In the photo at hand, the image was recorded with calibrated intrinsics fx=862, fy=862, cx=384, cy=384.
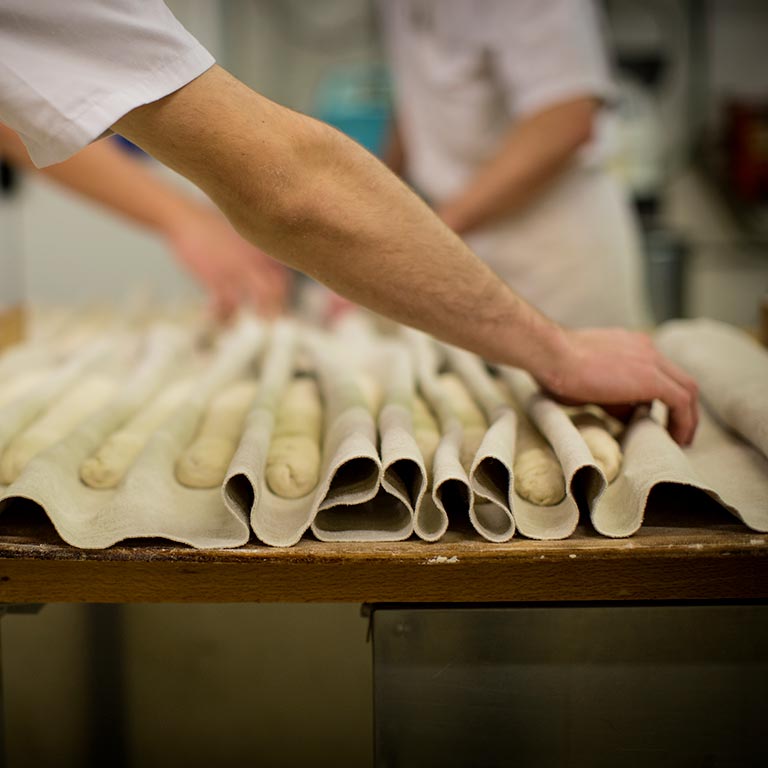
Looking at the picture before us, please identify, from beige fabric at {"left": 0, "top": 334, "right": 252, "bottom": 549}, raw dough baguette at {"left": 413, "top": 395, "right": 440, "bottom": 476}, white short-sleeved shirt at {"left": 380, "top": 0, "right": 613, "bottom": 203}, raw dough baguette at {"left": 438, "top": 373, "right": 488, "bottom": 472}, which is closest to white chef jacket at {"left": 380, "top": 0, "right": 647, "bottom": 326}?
white short-sleeved shirt at {"left": 380, "top": 0, "right": 613, "bottom": 203}

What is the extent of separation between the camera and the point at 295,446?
917 millimetres

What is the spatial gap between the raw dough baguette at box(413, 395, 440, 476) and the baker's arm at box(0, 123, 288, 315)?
2.60 ft

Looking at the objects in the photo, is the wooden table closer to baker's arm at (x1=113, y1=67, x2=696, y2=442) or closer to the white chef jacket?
baker's arm at (x1=113, y1=67, x2=696, y2=442)

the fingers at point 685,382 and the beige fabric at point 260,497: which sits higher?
the fingers at point 685,382

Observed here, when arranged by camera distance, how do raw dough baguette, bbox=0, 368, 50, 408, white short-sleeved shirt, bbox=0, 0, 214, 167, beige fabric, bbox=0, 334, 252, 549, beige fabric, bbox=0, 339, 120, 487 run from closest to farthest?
white short-sleeved shirt, bbox=0, 0, 214, 167 → beige fabric, bbox=0, 334, 252, 549 → beige fabric, bbox=0, 339, 120, 487 → raw dough baguette, bbox=0, 368, 50, 408

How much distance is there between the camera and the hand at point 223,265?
1.78 m

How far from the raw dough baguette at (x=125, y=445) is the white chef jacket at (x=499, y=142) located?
1.04 meters

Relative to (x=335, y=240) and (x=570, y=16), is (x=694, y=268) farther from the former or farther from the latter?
(x=335, y=240)

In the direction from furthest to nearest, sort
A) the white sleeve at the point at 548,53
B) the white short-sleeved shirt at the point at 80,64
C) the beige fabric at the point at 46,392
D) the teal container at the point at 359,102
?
the teal container at the point at 359,102 < the white sleeve at the point at 548,53 < the beige fabric at the point at 46,392 < the white short-sleeved shirt at the point at 80,64

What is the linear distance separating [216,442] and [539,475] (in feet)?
1.16

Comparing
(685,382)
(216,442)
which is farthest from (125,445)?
(685,382)

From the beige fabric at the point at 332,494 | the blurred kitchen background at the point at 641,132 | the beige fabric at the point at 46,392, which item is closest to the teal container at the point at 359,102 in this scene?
the blurred kitchen background at the point at 641,132

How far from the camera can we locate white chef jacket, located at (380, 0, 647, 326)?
1.83 metres

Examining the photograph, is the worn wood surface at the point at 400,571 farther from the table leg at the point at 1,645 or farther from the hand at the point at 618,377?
the hand at the point at 618,377
